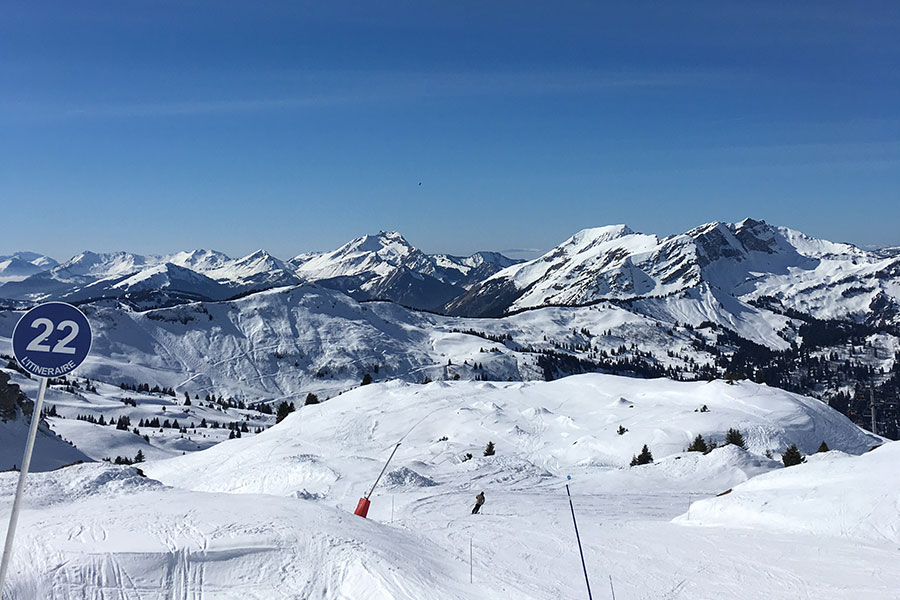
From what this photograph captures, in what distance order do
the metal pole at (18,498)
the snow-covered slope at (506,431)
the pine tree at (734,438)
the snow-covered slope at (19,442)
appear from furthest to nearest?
1. the pine tree at (734,438)
2. the snow-covered slope at (19,442)
3. the snow-covered slope at (506,431)
4. the metal pole at (18,498)

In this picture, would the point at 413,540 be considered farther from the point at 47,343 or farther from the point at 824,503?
the point at 824,503

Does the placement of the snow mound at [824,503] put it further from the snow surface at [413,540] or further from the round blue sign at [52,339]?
the round blue sign at [52,339]

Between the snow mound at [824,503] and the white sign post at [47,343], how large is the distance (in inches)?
721

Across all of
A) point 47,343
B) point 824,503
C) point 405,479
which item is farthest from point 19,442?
point 824,503

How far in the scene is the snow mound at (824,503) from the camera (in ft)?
51.1

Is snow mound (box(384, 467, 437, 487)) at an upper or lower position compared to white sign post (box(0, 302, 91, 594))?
lower

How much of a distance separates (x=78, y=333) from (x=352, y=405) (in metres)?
66.6

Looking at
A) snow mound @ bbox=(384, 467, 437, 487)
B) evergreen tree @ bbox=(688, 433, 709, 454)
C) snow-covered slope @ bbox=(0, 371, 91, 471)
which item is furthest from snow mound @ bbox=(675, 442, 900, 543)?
snow-covered slope @ bbox=(0, 371, 91, 471)

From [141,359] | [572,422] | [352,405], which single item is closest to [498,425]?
[572,422]

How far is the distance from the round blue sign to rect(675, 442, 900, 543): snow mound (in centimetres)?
1831

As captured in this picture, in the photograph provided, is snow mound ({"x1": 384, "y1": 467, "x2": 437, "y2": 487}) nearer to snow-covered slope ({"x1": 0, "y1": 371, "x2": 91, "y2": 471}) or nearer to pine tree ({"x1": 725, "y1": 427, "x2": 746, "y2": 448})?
pine tree ({"x1": 725, "y1": 427, "x2": 746, "y2": 448})

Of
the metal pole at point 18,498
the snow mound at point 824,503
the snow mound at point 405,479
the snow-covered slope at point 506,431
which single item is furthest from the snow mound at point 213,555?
the snow mound at point 405,479

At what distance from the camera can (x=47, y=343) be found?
7516mm

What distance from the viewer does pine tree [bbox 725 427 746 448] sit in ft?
155
